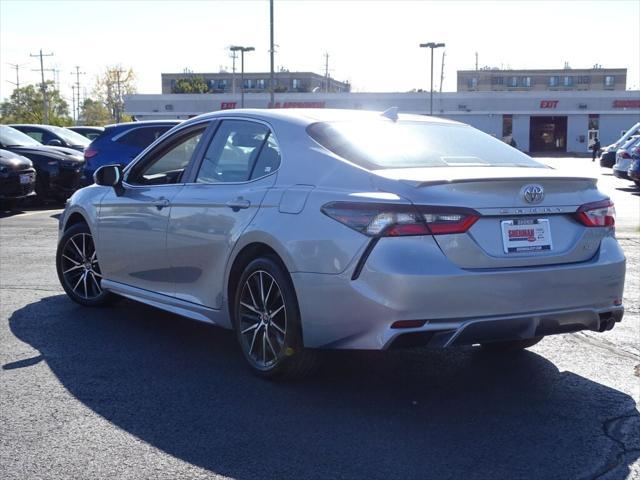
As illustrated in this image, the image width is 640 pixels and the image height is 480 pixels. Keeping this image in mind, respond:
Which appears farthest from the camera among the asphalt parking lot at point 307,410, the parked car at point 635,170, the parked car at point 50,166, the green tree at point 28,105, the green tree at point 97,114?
the green tree at point 97,114

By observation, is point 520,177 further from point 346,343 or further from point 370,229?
point 346,343

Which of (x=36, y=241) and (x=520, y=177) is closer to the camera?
(x=520, y=177)

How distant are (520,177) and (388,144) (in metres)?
0.88

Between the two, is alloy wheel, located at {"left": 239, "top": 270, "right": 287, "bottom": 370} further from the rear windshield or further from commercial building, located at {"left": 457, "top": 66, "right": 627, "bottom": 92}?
commercial building, located at {"left": 457, "top": 66, "right": 627, "bottom": 92}

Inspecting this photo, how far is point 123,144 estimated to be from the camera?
1446cm

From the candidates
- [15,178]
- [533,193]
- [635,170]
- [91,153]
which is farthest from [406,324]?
[635,170]

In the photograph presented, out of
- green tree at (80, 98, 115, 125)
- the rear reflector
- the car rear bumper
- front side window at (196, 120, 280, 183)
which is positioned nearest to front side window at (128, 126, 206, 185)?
front side window at (196, 120, 280, 183)

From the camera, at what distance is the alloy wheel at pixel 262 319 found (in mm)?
4945

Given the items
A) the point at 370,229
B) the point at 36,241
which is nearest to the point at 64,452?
the point at 370,229

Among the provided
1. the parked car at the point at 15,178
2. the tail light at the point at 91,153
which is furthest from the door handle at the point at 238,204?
the parked car at the point at 15,178

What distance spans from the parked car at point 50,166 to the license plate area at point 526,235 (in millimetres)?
Answer: 13582

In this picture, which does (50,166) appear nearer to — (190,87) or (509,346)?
(509,346)

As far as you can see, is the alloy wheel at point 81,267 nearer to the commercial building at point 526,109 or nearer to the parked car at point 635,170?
the parked car at point 635,170

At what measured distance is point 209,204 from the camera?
549cm
